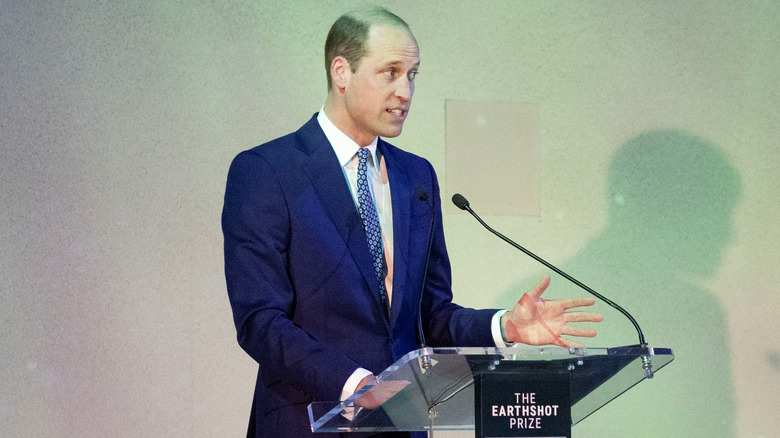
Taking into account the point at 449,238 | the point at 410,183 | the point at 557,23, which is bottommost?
the point at 410,183

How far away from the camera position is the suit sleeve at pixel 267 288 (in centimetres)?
177

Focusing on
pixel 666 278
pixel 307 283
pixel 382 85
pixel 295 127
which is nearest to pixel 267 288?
pixel 307 283

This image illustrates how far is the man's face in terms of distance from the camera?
7.11ft

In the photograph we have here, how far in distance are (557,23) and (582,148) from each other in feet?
1.87

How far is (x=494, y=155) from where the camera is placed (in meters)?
3.89

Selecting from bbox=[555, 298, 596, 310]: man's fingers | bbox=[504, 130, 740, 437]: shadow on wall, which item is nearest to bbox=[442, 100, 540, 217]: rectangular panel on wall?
bbox=[504, 130, 740, 437]: shadow on wall

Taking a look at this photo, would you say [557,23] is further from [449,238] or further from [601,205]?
[449,238]

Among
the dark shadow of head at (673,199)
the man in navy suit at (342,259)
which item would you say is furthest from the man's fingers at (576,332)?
the dark shadow of head at (673,199)

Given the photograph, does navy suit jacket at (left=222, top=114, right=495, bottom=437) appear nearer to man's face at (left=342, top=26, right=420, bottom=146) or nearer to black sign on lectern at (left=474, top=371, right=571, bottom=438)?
man's face at (left=342, top=26, right=420, bottom=146)

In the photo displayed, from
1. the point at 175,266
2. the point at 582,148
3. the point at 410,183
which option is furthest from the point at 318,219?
the point at 582,148

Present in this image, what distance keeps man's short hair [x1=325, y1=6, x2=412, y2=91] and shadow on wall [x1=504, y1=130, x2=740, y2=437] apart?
2.00 meters

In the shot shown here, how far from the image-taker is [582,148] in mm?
3965

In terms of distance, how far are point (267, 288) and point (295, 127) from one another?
182 centimetres

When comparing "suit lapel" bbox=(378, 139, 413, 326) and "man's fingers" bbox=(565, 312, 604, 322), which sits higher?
"suit lapel" bbox=(378, 139, 413, 326)
